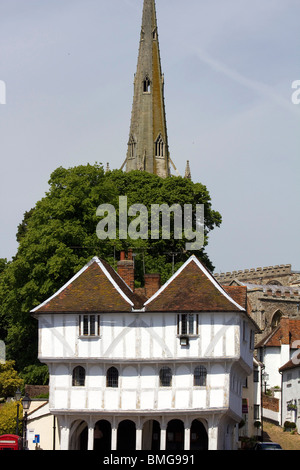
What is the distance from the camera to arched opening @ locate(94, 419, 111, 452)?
58.7 metres

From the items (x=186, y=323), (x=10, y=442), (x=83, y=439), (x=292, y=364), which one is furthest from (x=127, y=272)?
(x=292, y=364)

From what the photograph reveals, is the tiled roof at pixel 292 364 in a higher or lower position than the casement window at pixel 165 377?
higher

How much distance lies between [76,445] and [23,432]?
106 inches

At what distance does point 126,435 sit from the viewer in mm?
59375

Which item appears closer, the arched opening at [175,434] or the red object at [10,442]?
the red object at [10,442]

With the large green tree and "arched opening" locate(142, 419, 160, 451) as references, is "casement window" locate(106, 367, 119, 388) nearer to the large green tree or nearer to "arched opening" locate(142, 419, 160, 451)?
"arched opening" locate(142, 419, 160, 451)

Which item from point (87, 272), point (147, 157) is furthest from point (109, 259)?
point (147, 157)

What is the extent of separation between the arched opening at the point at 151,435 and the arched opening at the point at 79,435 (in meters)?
2.90

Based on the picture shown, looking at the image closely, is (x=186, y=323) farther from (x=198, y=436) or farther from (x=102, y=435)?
(x=102, y=435)

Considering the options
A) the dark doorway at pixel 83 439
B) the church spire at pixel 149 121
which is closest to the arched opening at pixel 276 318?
the church spire at pixel 149 121

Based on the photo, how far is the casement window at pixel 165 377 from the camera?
5762 cm

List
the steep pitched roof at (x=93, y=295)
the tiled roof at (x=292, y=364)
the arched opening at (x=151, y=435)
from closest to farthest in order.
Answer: the steep pitched roof at (x=93, y=295)
the arched opening at (x=151, y=435)
the tiled roof at (x=292, y=364)

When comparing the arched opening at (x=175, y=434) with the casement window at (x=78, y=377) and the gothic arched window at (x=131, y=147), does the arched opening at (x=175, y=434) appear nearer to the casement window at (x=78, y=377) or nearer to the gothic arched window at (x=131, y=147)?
the casement window at (x=78, y=377)

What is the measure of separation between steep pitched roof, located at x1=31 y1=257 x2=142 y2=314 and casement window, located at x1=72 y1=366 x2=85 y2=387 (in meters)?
2.89
